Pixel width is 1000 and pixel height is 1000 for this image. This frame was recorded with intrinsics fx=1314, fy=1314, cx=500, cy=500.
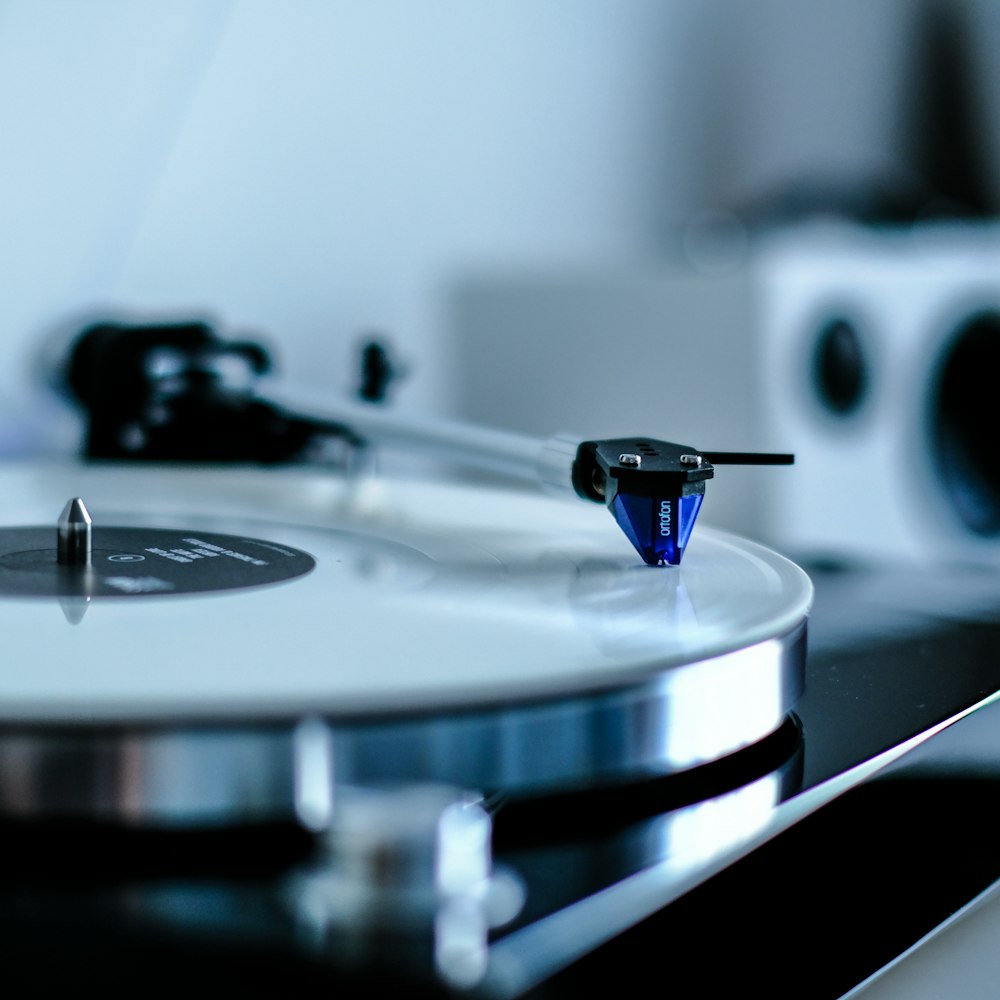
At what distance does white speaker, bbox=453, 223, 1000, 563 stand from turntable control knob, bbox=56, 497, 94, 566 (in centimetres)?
71

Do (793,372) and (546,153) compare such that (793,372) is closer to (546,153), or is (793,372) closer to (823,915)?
(546,153)

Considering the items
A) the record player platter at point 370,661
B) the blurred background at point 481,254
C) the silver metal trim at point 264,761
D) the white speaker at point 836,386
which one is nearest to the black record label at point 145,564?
the record player platter at point 370,661

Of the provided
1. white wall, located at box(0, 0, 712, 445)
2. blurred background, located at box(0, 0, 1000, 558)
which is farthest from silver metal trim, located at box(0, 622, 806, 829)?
white wall, located at box(0, 0, 712, 445)

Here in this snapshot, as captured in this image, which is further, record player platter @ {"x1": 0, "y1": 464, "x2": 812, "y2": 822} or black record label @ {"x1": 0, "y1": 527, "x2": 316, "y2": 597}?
black record label @ {"x1": 0, "y1": 527, "x2": 316, "y2": 597}

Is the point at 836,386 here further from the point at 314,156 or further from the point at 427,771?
the point at 427,771

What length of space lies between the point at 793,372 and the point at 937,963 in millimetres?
776

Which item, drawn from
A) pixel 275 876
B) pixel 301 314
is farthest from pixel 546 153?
pixel 275 876

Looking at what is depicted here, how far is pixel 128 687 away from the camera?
0.28 metres

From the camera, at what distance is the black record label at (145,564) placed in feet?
1.30

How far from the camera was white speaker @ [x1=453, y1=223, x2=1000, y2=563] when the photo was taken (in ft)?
3.59

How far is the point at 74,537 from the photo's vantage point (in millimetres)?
430

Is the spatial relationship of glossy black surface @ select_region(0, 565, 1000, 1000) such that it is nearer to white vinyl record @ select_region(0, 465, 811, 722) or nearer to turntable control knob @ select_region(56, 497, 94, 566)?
white vinyl record @ select_region(0, 465, 811, 722)

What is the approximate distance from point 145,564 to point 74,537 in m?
0.02

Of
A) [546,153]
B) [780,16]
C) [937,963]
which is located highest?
[780,16]
